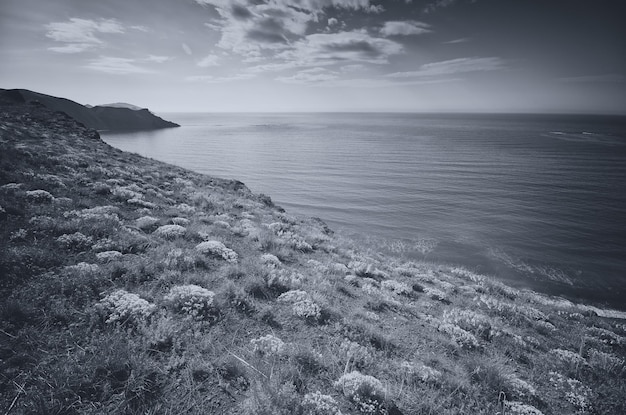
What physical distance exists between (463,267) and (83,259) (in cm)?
2414

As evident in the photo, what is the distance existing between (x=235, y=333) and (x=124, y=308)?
8.29 feet

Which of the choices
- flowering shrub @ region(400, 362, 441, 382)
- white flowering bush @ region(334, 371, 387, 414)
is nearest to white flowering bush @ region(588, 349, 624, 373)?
flowering shrub @ region(400, 362, 441, 382)

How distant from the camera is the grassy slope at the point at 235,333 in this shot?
183 inches

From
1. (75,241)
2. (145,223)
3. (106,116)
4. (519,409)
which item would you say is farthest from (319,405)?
(106,116)

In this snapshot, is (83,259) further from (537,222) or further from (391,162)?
(391,162)

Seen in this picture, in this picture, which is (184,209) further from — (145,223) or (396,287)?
(396,287)

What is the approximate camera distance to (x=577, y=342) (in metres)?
11.1

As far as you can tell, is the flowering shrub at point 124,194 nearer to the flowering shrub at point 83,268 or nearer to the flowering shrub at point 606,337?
the flowering shrub at point 83,268

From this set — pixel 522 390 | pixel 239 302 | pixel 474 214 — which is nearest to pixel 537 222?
pixel 474 214

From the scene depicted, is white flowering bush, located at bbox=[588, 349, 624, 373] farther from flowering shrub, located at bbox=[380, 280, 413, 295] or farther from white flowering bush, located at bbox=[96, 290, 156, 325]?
white flowering bush, located at bbox=[96, 290, 156, 325]

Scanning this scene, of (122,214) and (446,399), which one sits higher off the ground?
(122,214)

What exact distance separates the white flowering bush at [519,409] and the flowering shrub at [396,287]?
238 inches

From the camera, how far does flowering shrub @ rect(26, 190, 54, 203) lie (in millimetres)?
11125

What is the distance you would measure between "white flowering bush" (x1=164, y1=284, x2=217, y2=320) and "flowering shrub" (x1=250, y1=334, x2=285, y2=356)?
1.42 meters
